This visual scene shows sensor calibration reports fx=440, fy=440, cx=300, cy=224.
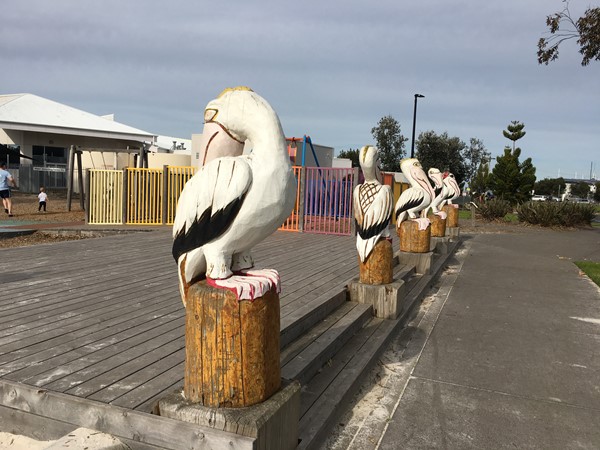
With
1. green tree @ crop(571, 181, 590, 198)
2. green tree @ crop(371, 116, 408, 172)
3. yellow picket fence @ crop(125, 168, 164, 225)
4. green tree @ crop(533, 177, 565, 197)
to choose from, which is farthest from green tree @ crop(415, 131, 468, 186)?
green tree @ crop(571, 181, 590, 198)

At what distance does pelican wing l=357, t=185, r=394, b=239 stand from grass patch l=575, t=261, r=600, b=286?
5.26m

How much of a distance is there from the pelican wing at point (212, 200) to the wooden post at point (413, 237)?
5.35m

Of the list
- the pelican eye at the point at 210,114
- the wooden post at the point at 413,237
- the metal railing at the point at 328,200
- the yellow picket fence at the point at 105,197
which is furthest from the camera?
the yellow picket fence at the point at 105,197

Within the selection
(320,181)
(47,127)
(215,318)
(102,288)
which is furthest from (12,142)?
(215,318)

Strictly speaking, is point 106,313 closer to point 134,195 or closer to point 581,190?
point 134,195

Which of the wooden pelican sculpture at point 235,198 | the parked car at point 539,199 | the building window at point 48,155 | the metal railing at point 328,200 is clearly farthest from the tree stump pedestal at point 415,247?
the building window at point 48,155

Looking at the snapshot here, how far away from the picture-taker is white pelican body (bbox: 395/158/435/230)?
6.88m

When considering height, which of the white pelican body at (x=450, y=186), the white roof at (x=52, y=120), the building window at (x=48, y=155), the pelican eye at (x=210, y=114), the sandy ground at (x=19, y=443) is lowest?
the sandy ground at (x=19, y=443)

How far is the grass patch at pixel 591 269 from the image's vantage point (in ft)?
26.5

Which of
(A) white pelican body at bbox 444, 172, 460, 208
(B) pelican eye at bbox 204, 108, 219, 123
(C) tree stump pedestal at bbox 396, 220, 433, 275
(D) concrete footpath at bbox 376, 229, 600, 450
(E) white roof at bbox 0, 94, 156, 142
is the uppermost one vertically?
(E) white roof at bbox 0, 94, 156, 142

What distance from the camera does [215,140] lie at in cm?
224

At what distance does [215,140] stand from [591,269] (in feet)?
30.7

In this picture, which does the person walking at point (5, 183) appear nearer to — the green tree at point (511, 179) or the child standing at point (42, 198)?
the child standing at point (42, 198)

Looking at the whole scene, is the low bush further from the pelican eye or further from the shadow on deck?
the pelican eye
